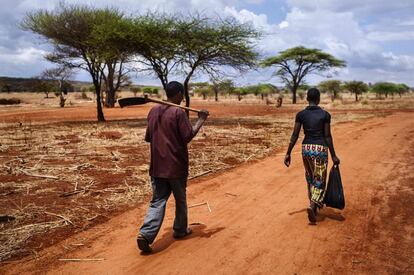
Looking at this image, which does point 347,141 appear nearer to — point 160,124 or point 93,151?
point 93,151

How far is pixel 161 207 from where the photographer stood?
466 centimetres

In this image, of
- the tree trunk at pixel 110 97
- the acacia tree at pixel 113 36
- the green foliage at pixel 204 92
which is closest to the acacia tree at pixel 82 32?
the acacia tree at pixel 113 36

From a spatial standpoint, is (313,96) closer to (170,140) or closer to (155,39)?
(170,140)

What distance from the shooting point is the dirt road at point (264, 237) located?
425cm

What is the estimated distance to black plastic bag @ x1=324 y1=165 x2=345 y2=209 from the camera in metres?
5.47

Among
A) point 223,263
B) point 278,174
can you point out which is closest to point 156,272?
point 223,263

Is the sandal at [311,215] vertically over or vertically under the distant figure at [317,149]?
under

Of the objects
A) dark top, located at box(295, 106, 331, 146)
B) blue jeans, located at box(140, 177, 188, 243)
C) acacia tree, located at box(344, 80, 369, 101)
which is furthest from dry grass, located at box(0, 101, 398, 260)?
acacia tree, located at box(344, 80, 369, 101)

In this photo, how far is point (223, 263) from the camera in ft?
14.1

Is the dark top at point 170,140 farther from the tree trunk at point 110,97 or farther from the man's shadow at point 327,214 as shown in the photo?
the tree trunk at point 110,97

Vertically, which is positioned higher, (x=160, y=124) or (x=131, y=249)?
(x=160, y=124)

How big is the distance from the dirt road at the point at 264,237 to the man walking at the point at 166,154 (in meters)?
0.32

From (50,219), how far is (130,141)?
733cm

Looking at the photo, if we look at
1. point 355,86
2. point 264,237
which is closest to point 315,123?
point 264,237
